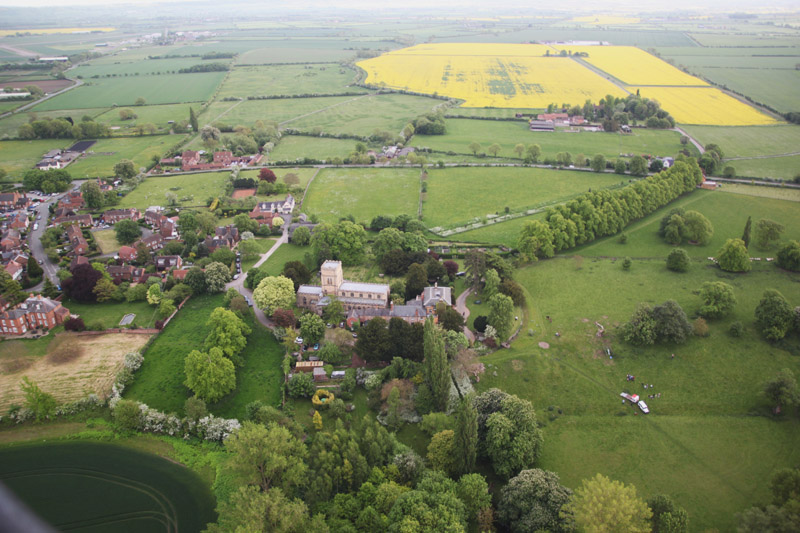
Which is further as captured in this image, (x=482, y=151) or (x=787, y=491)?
(x=482, y=151)

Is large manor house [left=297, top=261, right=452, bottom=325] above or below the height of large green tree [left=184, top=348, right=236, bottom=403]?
above

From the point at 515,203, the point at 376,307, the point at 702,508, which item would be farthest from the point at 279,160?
the point at 702,508

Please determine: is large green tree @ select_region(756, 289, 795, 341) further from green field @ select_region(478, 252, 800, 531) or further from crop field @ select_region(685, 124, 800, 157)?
crop field @ select_region(685, 124, 800, 157)

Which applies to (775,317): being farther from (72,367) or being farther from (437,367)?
(72,367)

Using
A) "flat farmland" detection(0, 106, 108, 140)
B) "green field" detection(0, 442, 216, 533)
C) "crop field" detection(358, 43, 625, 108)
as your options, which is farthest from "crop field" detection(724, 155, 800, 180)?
"flat farmland" detection(0, 106, 108, 140)

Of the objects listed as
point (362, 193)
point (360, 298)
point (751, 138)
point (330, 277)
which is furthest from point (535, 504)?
point (751, 138)

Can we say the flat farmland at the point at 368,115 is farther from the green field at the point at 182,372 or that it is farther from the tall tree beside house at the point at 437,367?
the tall tree beside house at the point at 437,367

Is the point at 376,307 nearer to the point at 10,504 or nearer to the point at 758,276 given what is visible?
the point at 758,276

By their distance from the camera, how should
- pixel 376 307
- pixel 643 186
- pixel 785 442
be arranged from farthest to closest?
pixel 643 186 → pixel 376 307 → pixel 785 442
